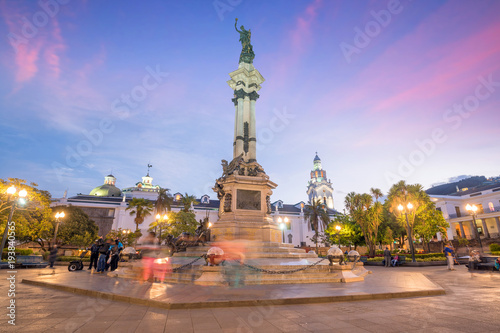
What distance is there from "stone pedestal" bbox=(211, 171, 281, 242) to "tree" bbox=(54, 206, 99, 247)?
32.4 metres

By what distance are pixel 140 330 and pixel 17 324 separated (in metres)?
2.28

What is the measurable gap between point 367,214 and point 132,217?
168 ft

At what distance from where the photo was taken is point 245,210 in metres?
16.7

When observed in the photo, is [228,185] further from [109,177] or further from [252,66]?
[109,177]

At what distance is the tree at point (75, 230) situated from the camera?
125 feet

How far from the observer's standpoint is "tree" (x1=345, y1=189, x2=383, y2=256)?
99.8 ft

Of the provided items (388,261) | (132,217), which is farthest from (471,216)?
(132,217)

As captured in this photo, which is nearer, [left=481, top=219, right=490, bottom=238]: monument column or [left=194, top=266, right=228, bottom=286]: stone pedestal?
[left=194, top=266, right=228, bottom=286]: stone pedestal

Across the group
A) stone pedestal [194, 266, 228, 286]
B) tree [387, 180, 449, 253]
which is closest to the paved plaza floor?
stone pedestal [194, 266, 228, 286]

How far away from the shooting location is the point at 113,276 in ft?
37.9

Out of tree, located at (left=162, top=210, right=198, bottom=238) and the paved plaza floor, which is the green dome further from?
the paved plaza floor

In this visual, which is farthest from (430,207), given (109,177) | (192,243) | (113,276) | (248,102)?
(109,177)

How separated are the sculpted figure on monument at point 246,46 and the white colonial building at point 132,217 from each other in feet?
108

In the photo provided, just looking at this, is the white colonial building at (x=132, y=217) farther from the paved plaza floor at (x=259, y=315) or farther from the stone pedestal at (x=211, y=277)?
the paved plaza floor at (x=259, y=315)
